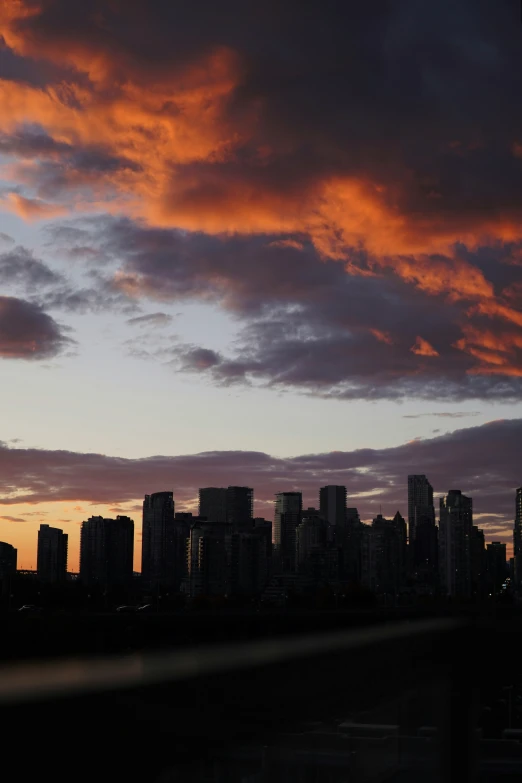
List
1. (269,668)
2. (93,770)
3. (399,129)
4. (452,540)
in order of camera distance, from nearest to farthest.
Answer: (93,770) < (269,668) < (399,129) < (452,540)

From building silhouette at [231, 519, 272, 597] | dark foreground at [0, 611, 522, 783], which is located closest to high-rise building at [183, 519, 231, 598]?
building silhouette at [231, 519, 272, 597]

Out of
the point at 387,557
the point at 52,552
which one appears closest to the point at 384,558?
the point at 387,557

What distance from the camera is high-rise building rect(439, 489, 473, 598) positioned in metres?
104

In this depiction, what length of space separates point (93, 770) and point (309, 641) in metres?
0.44

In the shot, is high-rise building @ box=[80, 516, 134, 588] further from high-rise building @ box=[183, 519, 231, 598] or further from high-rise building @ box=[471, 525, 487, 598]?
high-rise building @ box=[471, 525, 487, 598]

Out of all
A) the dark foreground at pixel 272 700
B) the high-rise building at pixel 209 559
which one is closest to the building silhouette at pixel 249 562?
the high-rise building at pixel 209 559

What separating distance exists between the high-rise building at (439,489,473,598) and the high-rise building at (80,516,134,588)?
38779 mm

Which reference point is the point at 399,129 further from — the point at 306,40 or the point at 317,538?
the point at 317,538

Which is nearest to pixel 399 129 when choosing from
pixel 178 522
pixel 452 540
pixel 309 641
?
pixel 309 641

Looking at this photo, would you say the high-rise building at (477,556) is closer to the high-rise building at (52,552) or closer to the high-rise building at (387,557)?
the high-rise building at (387,557)

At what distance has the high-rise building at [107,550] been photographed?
352 feet

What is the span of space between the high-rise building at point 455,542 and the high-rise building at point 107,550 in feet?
127

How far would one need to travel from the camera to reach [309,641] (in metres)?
1.23

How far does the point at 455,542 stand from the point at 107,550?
4491 cm
